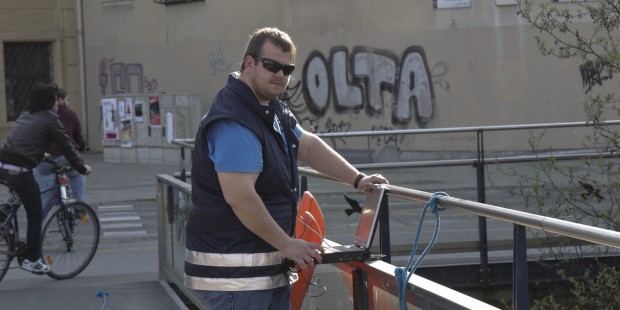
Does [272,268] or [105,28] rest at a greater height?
[105,28]

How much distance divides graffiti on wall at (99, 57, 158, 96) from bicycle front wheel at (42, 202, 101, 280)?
17.7 meters

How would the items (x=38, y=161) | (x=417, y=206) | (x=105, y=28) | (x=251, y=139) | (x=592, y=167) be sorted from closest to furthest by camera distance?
(x=251, y=139)
(x=417, y=206)
(x=592, y=167)
(x=38, y=161)
(x=105, y=28)

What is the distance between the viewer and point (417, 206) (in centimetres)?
795

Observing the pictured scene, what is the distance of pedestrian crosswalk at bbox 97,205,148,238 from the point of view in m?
13.4

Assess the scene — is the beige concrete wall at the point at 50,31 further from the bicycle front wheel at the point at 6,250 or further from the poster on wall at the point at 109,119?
the bicycle front wheel at the point at 6,250

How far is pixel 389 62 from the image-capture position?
74.9ft

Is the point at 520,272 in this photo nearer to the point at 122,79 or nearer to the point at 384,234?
the point at 384,234

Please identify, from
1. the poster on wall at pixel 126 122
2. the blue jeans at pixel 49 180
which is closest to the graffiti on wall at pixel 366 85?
the poster on wall at pixel 126 122

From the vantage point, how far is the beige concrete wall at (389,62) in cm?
2147

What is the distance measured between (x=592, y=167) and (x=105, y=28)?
21729 mm

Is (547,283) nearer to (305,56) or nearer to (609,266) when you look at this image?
(609,266)

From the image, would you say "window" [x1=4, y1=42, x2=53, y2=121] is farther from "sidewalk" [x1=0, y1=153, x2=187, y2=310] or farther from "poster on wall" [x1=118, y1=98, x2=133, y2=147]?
"sidewalk" [x1=0, y1=153, x2=187, y2=310]

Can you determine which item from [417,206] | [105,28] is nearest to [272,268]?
[417,206]

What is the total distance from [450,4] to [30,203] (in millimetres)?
14340
